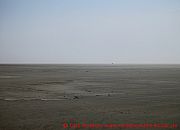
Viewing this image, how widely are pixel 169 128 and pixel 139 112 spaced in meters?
2.74

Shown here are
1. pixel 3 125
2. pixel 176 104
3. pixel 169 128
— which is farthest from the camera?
pixel 176 104

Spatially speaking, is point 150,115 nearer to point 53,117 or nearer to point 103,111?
point 103,111

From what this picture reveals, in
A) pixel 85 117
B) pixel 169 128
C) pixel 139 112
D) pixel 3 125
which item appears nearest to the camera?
pixel 169 128

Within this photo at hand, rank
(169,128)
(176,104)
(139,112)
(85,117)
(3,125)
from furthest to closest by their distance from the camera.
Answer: (176,104), (139,112), (85,117), (3,125), (169,128)

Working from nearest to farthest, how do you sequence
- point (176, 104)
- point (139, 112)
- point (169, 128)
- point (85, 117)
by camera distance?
point (169, 128) → point (85, 117) → point (139, 112) → point (176, 104)

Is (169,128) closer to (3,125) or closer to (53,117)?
(53,117)

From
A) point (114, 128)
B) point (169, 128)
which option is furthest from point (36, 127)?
point (169, 128)

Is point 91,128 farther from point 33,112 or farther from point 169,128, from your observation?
point 33,112

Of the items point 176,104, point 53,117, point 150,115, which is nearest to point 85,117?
point 53,117

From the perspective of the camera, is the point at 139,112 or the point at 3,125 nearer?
the point at 3,125

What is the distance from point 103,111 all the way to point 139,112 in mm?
1897

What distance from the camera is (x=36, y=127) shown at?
27.8 feet

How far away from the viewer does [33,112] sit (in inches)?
436

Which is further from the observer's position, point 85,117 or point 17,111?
point 17,111
